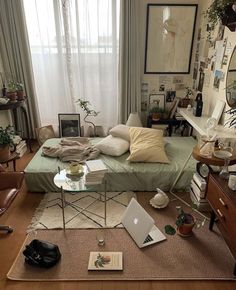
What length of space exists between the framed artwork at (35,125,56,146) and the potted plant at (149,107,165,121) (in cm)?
164

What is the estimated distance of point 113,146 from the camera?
2906 mm

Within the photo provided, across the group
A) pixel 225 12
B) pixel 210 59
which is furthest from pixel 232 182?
pixel 210 59

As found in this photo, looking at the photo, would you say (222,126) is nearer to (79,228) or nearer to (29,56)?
(79,228)

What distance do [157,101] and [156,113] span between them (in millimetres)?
256

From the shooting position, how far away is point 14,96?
11.1 feet

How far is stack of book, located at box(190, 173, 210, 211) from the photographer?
2352 mm

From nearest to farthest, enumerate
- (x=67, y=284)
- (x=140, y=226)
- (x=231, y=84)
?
(x=67, y=284)
(x=140, y=226)
(x=231, y=84)

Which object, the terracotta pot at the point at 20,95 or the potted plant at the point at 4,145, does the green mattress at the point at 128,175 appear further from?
the terracotta pot at the point at 20,95

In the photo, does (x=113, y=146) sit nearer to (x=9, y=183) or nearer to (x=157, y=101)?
(x=9, y=183)

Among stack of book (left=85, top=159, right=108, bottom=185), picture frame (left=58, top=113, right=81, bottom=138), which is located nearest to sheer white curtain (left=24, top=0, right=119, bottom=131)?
picture frame (left=58, top=113, right=81, bottom=138)

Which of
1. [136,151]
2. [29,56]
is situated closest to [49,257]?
[136,151]

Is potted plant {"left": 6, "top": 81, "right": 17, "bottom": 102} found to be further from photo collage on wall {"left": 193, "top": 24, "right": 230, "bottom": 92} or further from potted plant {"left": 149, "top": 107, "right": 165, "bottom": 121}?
photo collage on wall {"left": 193, "top": 24, "right": 230, "bottom": 92}

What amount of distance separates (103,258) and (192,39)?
3.24 m

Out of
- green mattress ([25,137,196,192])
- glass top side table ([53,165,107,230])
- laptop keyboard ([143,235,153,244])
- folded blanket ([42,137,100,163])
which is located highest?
glass top side table ([53,165,107,230])
